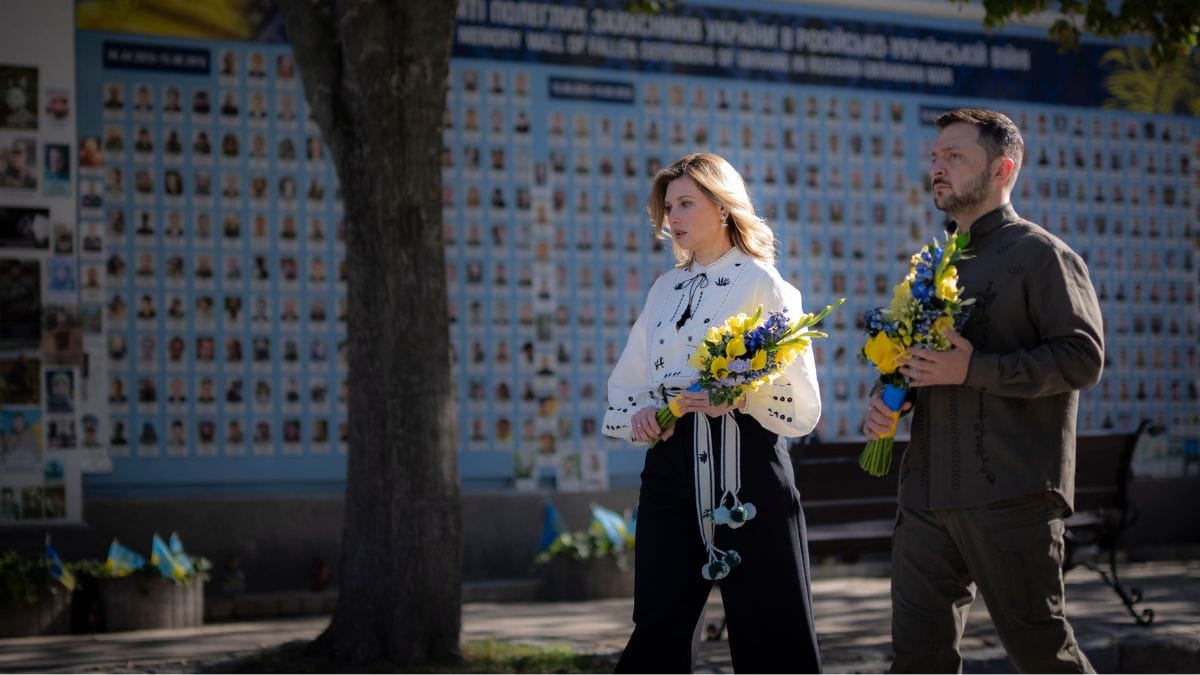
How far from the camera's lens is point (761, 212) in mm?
12336

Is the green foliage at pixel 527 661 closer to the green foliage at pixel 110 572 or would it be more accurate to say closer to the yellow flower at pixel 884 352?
the green foliage at pixel 110 572

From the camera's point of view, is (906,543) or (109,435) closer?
(906,543)

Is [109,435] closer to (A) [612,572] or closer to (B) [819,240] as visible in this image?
(A) [612,572]

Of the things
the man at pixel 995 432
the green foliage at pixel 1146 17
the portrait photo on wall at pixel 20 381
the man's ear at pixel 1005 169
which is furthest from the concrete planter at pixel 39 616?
the man's ear at pixel 1005 169

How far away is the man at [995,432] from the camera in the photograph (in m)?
4.59

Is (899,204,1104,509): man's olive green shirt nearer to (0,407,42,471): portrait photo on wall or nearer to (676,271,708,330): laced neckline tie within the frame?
(676,271,708,330): laced neckline tie

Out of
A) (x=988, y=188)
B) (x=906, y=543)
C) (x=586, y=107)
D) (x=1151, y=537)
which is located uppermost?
(x=586, y=107)

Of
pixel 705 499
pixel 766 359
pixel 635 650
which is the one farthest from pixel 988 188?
pixel 635 650

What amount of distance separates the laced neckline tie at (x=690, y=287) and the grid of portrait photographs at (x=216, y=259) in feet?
20.7

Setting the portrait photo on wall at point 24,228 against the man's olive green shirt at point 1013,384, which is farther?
the portrait photo on wall at point 24,228

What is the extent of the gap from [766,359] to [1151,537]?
9.45 m

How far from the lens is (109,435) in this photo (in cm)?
1048

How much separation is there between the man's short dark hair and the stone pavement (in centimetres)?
315

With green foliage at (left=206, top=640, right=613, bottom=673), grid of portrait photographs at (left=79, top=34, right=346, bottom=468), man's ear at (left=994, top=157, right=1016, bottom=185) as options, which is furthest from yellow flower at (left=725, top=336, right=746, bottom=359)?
grid of portrait photographs at (left=79, top=34, right=346, bottom=468)
